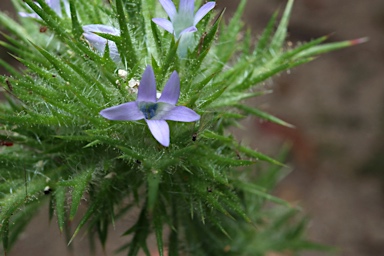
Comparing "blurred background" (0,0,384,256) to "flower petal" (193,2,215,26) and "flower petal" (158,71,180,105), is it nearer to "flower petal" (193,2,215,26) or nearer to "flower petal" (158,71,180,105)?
"flower petal" (193,2,215,26)

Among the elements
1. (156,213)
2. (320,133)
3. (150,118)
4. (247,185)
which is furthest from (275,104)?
(150,118)

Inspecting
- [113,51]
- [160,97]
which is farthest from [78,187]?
[113,51]

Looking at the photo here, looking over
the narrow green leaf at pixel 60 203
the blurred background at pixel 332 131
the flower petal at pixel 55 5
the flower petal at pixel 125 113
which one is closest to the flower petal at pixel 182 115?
the flower petal at pixel 125 113

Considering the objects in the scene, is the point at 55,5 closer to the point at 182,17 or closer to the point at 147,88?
the point at 182,17

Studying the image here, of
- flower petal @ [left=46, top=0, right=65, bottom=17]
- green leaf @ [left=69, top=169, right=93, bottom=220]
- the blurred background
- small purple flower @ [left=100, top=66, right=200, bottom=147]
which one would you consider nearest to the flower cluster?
small purple flower @ [left=100, top=66, right=200, bottom=147]

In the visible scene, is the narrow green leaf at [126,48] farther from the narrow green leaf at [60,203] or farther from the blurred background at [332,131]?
the blurred background at [332,131]
